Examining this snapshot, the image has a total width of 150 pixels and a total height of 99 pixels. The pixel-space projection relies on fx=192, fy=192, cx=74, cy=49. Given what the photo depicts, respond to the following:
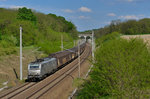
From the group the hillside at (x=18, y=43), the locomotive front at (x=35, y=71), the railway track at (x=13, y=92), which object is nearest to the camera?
the railway track at (x=13, y=92)

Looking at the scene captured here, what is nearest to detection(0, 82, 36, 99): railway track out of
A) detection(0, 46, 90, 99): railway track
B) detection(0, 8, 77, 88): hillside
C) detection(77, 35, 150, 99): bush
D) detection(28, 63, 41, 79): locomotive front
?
detection(0, 46, 90, 99): railway track

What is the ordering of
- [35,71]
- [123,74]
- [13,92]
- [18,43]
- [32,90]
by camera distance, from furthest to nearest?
1. [18,43]
2. [35,71]
3. [32,90]
4. [13,92]
5. [123,74]

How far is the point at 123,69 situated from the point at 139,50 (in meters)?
3.76

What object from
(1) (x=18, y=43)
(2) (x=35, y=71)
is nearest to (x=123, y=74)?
(2) (x=35, y=71)

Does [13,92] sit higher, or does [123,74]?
[123,74]

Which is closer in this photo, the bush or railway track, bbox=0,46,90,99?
the bush

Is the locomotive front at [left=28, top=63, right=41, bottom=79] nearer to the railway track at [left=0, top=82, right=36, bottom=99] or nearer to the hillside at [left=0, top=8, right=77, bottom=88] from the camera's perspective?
the railway track at [left=0, top=82, right=36, bottom=99]

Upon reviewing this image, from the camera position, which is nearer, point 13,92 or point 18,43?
point 13,92

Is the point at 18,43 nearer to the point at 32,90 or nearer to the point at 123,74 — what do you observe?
the point at 32,90

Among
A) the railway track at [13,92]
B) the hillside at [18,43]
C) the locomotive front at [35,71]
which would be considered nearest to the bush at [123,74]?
the railway track at [13,92]

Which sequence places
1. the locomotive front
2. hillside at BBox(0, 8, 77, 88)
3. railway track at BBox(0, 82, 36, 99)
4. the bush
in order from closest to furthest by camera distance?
the bush
railway track at BBox(0, 82, 36, 99)
the locomotive front
hillside at BBox(0, 8, 77, 88)

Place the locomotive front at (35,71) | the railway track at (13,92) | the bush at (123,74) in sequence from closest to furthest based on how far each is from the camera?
1. the bush at (123,74)
2. the railway track at (13,92)
3. the locomotive front at (35,71)

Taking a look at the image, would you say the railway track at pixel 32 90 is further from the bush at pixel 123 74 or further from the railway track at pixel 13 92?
the bush at pixel 123 74

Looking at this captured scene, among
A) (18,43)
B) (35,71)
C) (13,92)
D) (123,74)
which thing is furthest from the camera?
(18,43)
